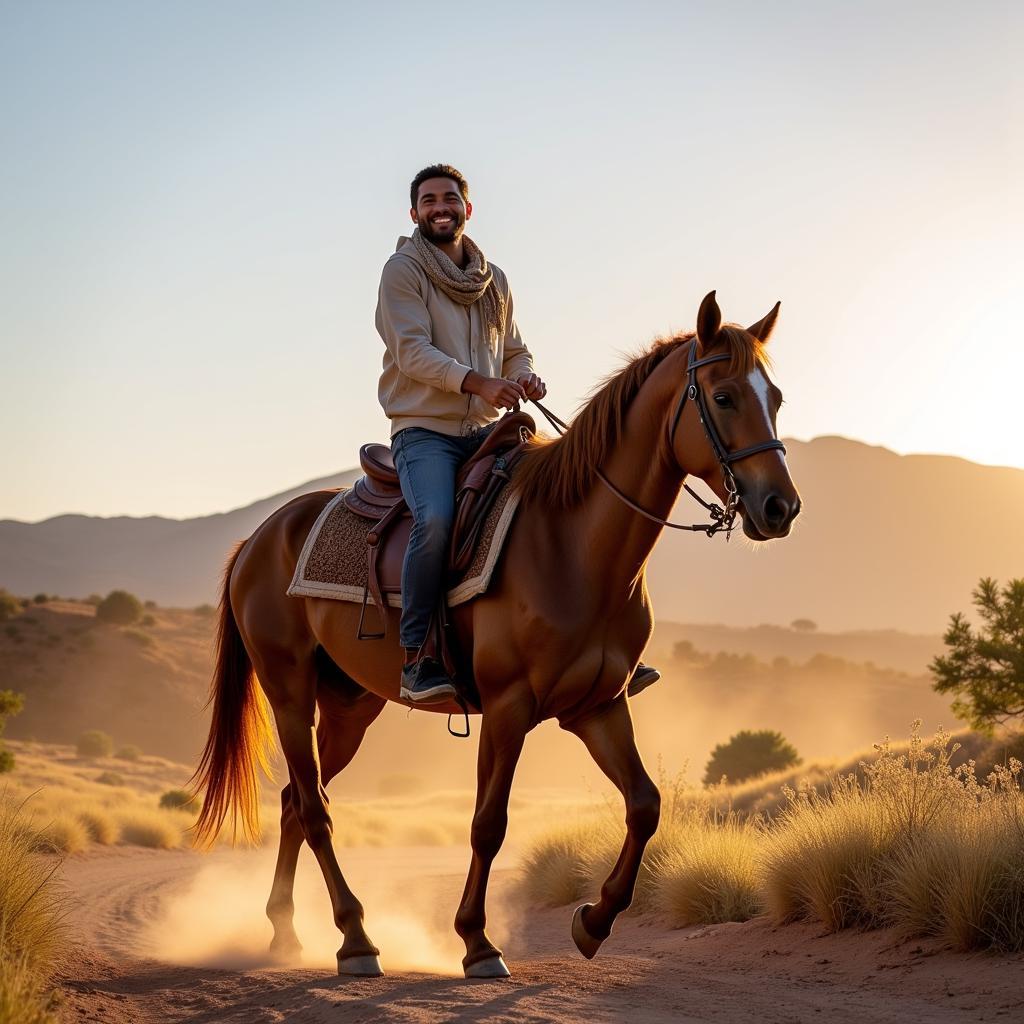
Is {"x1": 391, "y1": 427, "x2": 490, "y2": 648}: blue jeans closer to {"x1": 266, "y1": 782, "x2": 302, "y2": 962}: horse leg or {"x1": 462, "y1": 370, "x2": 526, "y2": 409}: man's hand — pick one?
{"x1": 462, "y1": 370, "x2": 526, "y2": 409}: man's hand

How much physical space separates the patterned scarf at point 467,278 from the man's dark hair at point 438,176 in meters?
0.24

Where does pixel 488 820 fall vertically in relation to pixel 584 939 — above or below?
above

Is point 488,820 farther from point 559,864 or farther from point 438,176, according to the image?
point 559,864

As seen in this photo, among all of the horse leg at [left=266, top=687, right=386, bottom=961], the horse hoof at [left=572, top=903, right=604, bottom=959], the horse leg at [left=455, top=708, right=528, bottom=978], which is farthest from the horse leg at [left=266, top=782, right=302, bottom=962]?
the horse hoof at [left=572, top=903, right=604, bottom=959]

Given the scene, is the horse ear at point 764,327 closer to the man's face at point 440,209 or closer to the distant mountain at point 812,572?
the man's face at point 440,209

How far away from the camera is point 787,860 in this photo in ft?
30.9

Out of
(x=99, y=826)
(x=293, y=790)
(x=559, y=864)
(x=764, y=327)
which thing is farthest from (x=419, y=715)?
(x=764, y=327)

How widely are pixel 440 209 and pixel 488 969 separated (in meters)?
4.67

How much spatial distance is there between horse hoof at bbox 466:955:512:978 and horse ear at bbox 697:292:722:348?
358cm

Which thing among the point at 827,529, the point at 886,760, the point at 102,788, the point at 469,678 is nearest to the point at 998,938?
the point at 886,760

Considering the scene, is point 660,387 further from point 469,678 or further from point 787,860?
point 787,860

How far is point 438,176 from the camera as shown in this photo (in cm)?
820

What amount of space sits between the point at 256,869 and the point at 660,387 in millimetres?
12672

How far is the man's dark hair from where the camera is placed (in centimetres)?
820
